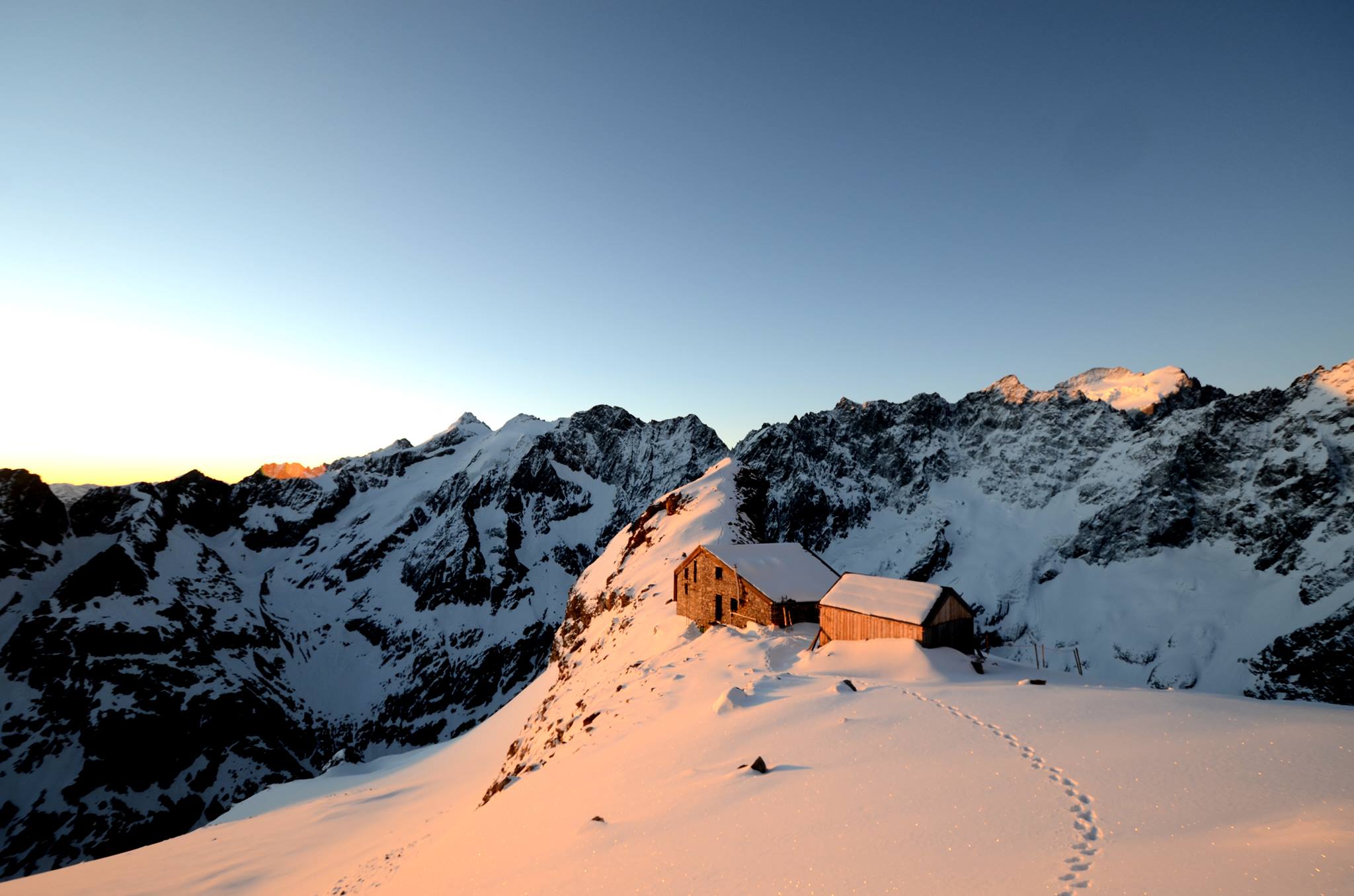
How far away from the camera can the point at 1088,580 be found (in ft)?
446

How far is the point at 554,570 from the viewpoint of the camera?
171 metres

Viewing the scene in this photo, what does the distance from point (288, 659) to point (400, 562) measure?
3916cm

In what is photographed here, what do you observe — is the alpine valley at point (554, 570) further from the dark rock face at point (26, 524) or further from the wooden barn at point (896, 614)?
the wooden barn at point (896, 614)

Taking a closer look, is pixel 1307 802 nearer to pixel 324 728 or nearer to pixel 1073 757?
pixel 1073 757

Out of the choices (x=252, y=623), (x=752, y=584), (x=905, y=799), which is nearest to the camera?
(x=905, y=799)

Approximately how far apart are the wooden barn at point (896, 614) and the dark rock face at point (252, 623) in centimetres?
11670

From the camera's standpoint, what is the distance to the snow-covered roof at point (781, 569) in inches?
1526

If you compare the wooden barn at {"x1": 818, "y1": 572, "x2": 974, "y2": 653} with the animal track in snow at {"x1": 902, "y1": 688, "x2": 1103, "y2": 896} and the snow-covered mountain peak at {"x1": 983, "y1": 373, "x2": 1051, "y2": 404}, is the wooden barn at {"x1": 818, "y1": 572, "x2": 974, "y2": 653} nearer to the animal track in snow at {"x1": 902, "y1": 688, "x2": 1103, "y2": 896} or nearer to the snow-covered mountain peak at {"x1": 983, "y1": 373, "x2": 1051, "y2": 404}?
the animal track in snow at {"x1": 902, "y1": 688, "x2": 1103, "y2": 896}

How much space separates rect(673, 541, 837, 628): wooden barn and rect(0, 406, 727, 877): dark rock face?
105m

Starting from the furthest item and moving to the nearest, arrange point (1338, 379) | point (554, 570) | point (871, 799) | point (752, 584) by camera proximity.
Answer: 1. point (554, 570)
2. point (1338, 379)
3. point (752, 584)
4. point (871, 799)

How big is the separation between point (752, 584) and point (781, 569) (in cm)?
312

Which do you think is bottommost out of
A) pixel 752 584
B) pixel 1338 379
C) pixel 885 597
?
pixel 885 597

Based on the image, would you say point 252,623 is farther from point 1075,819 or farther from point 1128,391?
point 1128,391

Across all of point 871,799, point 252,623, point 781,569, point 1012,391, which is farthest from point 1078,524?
point 252,623
